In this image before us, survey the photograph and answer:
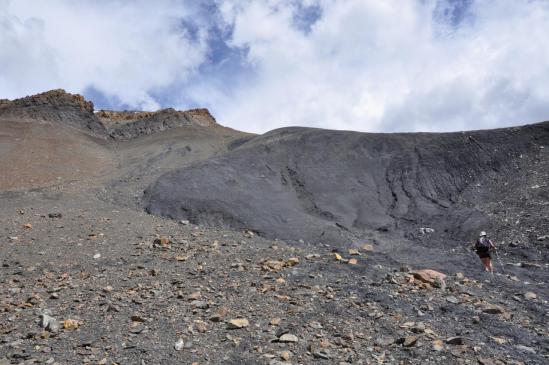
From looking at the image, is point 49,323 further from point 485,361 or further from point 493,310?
point 493,310

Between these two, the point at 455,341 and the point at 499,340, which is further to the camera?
the point at 499,340

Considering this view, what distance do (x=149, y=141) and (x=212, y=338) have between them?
27.2 meters

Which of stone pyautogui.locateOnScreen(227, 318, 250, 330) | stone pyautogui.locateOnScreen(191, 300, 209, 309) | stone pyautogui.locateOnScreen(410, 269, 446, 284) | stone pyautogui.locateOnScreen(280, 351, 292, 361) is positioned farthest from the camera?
stone pyautogui.locateOnScreen(410, 269, 446, 284)

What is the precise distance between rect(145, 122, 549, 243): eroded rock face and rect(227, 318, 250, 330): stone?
692 cm

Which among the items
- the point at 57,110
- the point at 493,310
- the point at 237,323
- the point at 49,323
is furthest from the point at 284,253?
the point at 57,110

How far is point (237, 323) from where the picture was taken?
6320 millimetres

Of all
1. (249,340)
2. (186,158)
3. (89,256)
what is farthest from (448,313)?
(186,158)

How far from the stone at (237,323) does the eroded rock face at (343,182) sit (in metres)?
6.92

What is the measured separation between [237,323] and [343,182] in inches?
475

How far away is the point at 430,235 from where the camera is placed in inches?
568

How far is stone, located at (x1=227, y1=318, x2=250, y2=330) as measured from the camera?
20.6ft

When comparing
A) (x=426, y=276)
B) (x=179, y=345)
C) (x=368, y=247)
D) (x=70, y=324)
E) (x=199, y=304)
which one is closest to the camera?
(x=179, y=345)

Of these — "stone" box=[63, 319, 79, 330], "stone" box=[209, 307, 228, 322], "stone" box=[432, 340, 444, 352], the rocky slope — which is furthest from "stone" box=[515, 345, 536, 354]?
"stone" box=[63, 319, 79, 330]

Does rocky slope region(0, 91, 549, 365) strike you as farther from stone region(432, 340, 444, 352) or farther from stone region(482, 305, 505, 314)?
stone region(482, 305, 505, 314)
